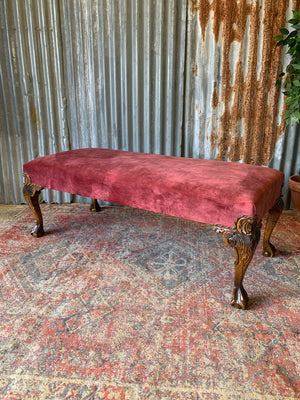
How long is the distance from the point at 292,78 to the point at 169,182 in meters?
1.89

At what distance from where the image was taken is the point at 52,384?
1286 mm

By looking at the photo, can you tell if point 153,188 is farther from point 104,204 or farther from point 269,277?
point 104,204

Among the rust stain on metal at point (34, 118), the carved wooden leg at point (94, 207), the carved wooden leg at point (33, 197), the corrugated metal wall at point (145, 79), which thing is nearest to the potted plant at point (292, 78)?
the corrugated metal wall at point (145, 79)

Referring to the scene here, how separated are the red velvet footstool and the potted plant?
3.02ft

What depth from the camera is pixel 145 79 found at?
321cm

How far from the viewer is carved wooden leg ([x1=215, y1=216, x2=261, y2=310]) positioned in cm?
164

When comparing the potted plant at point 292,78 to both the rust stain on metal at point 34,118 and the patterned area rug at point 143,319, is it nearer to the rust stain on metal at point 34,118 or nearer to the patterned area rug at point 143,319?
the patterned area rug at point 143,319

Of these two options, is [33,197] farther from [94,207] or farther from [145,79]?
[145,79]

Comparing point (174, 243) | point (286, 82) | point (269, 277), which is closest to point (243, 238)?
point (269, 277)

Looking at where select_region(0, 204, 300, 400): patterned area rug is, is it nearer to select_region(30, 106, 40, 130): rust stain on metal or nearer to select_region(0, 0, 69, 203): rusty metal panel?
select_region(0, 0, 69, 203): rusty metal panel

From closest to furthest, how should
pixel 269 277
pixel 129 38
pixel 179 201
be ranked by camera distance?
pixel 179 201
pixel 269 277
pixel 129 38

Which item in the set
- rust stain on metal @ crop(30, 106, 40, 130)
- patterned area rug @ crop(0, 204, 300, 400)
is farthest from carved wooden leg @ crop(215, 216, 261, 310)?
rust stain on metal @ crop(30, 106, 40, 130)

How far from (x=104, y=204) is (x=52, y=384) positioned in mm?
2390

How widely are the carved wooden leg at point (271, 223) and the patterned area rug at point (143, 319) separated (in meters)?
0.06
